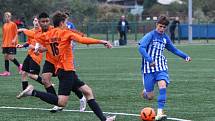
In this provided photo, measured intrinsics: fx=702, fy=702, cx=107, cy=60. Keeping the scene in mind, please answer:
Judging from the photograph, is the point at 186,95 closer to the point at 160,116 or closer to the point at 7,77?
the point at 160,116

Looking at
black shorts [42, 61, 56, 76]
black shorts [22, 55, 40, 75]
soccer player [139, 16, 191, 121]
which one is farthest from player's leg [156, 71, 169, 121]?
black shorts [22, 55, 40, 75]

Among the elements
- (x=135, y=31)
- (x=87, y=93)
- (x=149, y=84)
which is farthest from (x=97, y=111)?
(x=135, y=31)

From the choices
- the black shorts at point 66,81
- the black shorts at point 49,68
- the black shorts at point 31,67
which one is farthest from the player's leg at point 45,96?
the black shorts at point 31,67

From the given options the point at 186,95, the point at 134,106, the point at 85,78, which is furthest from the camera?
the point at 85,78

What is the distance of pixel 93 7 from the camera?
76625mm

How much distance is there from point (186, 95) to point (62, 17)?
554cm

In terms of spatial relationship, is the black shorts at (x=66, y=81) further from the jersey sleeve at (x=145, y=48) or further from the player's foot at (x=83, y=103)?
the player's foot at (x=83, y=103)

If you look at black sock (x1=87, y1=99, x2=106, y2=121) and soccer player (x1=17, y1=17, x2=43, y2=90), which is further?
soccer player (x1=17, y1=17, x2=43, y2=90)

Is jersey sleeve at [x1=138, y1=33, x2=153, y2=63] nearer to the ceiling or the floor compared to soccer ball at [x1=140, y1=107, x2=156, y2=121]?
nearer to the ceiling

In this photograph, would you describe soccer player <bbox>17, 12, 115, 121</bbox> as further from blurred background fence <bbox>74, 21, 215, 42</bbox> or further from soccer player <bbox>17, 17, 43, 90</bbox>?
blurred background fence <bbox>74, 21, 215, 42</bbox>

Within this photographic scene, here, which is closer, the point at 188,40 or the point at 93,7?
the point at 188,40

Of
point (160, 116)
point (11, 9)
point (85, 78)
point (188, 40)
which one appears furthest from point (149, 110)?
point (11, 9)

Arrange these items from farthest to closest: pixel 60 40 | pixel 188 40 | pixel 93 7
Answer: pixel 93 7
pixel 188 40
pixel 60 40

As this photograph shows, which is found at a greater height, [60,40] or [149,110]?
[60,40]
